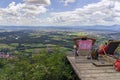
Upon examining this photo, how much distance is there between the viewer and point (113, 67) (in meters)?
9.27

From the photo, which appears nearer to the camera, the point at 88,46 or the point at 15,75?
the point at 15,75

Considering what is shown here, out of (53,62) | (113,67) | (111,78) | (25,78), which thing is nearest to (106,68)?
(113,67)

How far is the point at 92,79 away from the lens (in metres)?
7.37

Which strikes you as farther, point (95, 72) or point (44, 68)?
point (44, 68)

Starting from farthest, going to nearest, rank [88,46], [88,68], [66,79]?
[88,46], [66,79], [88,68]

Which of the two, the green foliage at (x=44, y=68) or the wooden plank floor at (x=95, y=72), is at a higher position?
the wooden plank floor at (x=95, y=72)

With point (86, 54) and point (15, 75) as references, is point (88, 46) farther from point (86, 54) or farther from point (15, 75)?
point (15, 75)

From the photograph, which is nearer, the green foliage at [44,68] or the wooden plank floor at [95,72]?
the wooden plank floor at [95,72]

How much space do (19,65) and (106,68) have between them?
451 centimetres

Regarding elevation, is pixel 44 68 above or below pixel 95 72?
below

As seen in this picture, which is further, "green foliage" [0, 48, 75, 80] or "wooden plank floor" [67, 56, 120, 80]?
"green foliage" [0, 48, 75, 80]

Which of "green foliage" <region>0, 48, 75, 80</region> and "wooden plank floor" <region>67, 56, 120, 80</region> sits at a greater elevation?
"wooden plank floor" <region>67, 56, 120, 80</region>

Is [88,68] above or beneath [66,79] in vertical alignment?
above

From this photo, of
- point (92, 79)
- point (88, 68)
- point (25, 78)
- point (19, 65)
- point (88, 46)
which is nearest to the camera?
point (92, 79)
